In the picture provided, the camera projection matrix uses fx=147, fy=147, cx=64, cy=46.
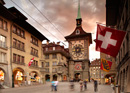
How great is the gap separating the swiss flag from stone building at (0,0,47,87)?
2132 cm

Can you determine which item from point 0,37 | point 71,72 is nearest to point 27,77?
point 0,37

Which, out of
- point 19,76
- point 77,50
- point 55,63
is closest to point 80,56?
point 77,50

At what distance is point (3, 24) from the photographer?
2706 centimetres

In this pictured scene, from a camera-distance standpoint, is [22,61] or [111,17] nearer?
[111,17]

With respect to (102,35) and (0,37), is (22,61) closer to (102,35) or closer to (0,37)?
(0,37)

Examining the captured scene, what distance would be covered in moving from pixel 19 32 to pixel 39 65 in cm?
1289

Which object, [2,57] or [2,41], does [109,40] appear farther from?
[2,41]

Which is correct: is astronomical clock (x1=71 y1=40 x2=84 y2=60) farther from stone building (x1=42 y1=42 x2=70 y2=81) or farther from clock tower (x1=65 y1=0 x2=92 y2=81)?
stone building (x1=42 y1=42 x2=70 y2=81)

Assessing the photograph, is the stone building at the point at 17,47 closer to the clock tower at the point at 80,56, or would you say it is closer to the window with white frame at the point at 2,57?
the window with white frame at the point at 2,57

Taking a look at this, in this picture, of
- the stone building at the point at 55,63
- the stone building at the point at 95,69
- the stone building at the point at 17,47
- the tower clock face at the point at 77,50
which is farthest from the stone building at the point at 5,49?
the stone building at the point at 95,69

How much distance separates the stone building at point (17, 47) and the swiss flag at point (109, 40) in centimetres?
2132

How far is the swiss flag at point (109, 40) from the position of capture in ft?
26.5

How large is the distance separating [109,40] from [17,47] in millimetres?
26333

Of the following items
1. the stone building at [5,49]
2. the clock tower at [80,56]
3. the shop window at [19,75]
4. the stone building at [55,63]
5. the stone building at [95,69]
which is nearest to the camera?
the stone building at [5,49]
